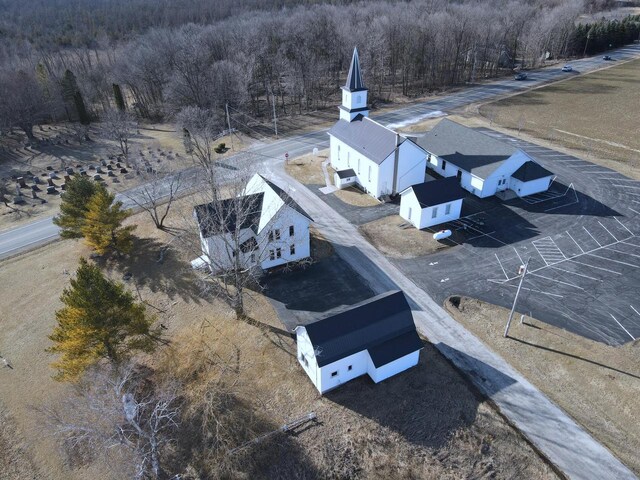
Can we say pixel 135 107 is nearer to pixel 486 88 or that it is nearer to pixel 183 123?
pixel 183 123

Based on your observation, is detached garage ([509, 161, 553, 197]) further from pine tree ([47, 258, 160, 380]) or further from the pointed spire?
pine tree ([47, 258, 160, 380])

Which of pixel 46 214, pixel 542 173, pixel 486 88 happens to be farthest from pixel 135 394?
pixel 486 88

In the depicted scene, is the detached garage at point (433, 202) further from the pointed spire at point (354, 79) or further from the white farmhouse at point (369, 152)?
the pointed spire at point (354, 79)

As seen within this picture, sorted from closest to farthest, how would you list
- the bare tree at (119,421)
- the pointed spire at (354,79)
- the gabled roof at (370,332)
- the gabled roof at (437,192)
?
the bare tree at (119,421)
the gabled roof at (370,332)
the gabled roof at (437,192)
the pointed spire at (354,79)

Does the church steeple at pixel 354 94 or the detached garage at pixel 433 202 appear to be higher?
the church steeple at pixel 354 94

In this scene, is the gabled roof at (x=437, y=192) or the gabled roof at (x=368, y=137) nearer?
the gabled roof at (x=437, y=192)

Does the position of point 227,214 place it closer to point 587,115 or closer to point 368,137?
point 368,137

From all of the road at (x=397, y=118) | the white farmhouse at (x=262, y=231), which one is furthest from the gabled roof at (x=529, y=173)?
the road at (x=397, y=118)
